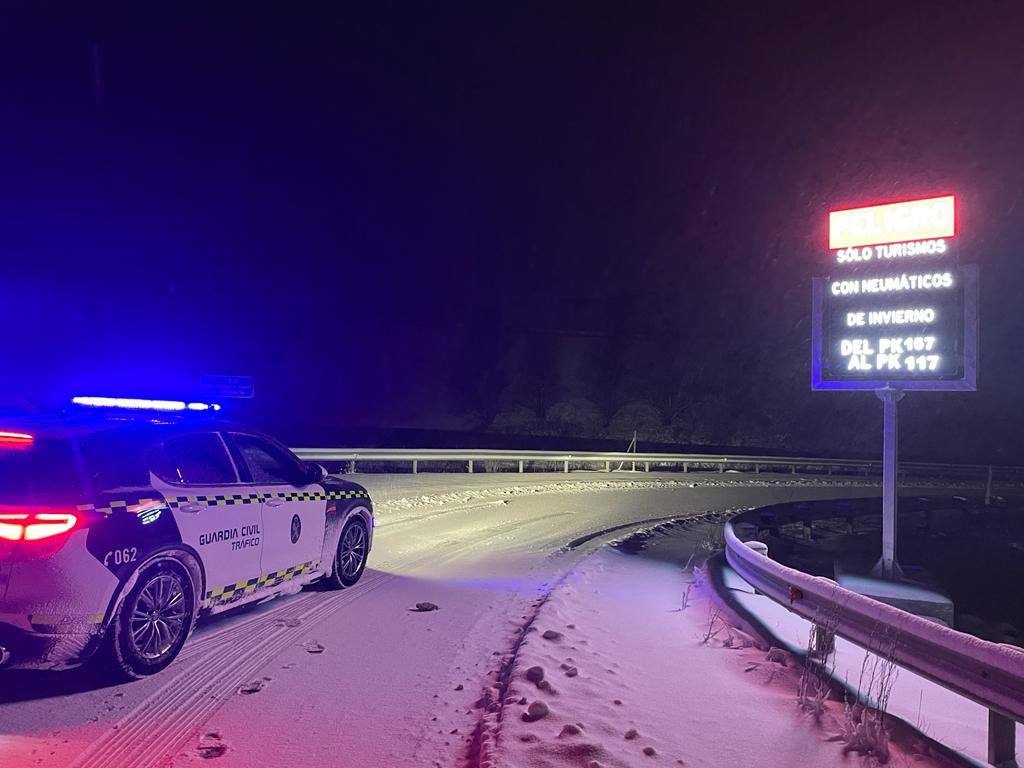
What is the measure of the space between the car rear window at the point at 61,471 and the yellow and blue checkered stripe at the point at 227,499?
0.41 ft

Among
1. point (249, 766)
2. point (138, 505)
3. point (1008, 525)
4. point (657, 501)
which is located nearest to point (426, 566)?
point (138, 505)

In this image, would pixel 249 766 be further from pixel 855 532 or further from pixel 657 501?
pixel 855 532

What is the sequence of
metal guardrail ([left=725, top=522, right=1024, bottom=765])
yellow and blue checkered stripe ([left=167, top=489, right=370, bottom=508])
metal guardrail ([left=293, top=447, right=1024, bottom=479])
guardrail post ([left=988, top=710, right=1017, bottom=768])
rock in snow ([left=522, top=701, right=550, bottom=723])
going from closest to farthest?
1. metal guardrail ([left=725, top=522, right=1024, bottom=765])
2. guardrail post ([left=988, top=710, right=1017, bottom=768])
3. rock in snow ([left=522, top=701, right=550, bottom=723])
4. yellow and blue checkered stripe ([left=167, top=489, right=370, bottom=508])
5. metal guardrail ([left=293, top=447, right=1024, bottom=479])

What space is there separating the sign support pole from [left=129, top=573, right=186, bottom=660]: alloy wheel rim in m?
10.3

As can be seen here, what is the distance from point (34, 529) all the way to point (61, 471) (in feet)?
1.41

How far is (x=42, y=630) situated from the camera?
4094 millimetres

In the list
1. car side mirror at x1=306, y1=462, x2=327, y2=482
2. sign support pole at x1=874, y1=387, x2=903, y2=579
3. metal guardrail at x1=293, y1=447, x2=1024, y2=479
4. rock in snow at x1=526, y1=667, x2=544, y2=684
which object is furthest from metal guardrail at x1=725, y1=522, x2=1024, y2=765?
metal guardrail at x1=293, y1=447, x2=1024, y2=479

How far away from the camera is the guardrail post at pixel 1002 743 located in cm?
343

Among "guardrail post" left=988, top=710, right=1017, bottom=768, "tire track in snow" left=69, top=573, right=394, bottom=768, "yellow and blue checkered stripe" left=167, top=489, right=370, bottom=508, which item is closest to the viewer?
"guardrail post" left=988, top=710, right=1017, bottom=768

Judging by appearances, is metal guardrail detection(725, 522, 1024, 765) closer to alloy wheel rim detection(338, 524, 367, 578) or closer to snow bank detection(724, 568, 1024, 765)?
snow bank detection(724, 568, 1024, 765)

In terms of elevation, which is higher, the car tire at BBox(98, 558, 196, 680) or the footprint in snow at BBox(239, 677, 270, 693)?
the car tire at BBox(98, 558, 196, 680)

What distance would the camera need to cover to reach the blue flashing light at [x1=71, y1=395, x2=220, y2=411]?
5.72 m

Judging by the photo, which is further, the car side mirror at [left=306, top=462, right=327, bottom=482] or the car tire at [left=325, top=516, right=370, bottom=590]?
the car tire at [left=325, top=516, right=370, bottom=590]

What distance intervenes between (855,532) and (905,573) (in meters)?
9.18
